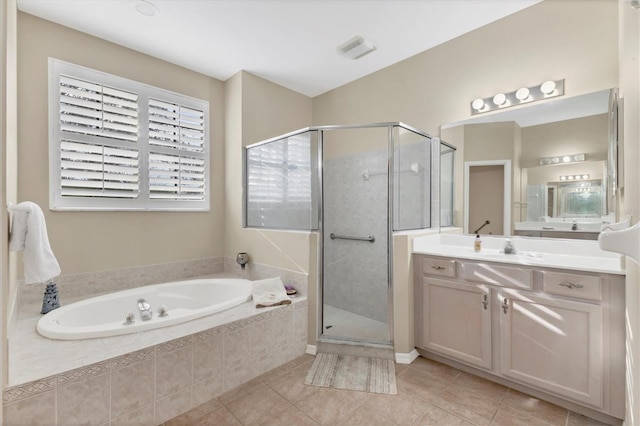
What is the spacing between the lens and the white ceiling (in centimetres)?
223

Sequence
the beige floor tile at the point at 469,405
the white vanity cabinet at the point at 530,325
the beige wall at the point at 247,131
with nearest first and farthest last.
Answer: the white vanity cabinet at the point at 530,325 → the beige floor tile at the point at 469,405 → the beige wall at the point at 247,131

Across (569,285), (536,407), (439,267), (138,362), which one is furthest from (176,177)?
(536,407)

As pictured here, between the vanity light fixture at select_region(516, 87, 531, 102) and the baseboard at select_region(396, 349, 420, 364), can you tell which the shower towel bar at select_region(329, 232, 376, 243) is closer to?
the baseboard at select_region(396, 349, 420, 364)

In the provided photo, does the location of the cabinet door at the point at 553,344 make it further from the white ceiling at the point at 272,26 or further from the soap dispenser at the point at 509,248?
the white ceiling at the point at 272,26

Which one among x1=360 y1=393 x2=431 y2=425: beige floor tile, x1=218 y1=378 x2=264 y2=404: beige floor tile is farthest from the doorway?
x1=218 y1=378 x2=264 y2=404: beige floor tile

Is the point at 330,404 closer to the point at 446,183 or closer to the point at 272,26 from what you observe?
the point at 446,183

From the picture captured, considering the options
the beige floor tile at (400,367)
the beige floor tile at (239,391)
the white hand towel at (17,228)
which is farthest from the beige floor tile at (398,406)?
the white hand towel at (17,228)

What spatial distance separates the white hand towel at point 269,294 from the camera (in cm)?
227

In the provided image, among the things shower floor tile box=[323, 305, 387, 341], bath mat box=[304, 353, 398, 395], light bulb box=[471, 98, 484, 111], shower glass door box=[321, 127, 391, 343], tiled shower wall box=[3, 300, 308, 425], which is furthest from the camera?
shower glass door box=[321, 127, 391, 343]

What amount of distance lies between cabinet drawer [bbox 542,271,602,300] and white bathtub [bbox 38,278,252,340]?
210 centimetres

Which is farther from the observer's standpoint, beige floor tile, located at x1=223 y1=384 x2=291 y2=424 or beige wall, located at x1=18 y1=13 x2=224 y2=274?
beige wall, located at x1=18 y1=13 x2=224 y2=274

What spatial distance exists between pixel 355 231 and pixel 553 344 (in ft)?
6.21

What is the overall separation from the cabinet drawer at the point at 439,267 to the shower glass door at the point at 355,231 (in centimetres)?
51

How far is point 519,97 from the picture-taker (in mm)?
2295
